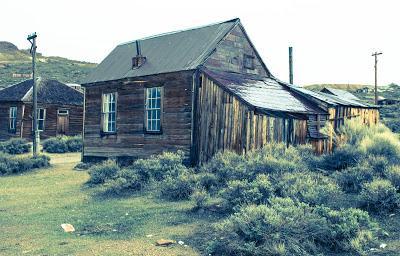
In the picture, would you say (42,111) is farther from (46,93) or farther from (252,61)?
(252,61)

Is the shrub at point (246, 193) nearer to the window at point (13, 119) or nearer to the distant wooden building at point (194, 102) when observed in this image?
the distant wooden building at point (194, 102)

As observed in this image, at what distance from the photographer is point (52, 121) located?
33.6 metres

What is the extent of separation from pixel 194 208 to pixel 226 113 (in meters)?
5.72

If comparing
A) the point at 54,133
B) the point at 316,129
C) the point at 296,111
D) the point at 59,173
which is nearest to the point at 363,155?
the point at 296,111

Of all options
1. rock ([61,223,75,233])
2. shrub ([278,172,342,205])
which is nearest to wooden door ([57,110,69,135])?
rock ([61,223,75,233])

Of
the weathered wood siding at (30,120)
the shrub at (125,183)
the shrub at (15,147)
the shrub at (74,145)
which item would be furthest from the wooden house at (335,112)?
the weathered wood siding at (30,120)

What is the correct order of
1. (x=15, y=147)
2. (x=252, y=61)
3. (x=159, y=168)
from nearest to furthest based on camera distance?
(x=159, y=168) → (x=252, y=61) → (x=15, y=147)

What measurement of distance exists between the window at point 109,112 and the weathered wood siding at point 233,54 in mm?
5687

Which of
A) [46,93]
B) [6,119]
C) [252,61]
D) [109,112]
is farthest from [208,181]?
[6,119]

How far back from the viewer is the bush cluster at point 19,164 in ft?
59.7

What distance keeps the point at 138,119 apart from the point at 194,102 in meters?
3.36

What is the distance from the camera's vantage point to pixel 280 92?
57.2ft

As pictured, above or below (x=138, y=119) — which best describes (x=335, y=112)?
above

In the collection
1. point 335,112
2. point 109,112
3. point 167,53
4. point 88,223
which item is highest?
point 167,53
